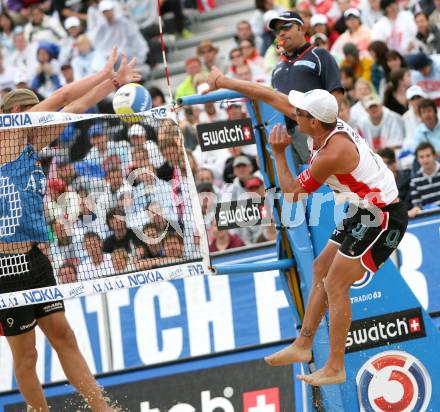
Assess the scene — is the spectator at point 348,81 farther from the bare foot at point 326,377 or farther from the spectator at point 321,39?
the bare foot at point 326,377

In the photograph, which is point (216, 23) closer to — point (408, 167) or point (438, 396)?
point (408, 167)

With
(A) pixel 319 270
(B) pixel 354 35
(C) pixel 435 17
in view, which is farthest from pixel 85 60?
(A) pixel 319 270

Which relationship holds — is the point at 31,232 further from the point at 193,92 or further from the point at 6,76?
the point at 6,76

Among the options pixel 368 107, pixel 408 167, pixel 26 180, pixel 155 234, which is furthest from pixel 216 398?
pixel 368 107

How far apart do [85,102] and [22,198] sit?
2.87 ft

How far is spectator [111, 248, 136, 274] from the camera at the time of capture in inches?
322

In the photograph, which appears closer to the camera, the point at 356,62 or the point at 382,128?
the point at 382,128

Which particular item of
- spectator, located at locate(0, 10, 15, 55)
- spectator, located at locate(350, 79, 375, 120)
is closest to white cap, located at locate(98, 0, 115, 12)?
spectator, located at locate(0, 10, 15, 55)

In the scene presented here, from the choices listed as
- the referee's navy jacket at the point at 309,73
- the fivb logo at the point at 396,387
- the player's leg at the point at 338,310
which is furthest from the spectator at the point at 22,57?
the player's leg at the point at 338,310

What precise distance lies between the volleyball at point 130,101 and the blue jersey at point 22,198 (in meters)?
0.74

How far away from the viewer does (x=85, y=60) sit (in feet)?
57.4

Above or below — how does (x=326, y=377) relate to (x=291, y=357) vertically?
below

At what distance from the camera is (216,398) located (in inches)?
394

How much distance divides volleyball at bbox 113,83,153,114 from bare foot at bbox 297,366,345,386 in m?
2.35
